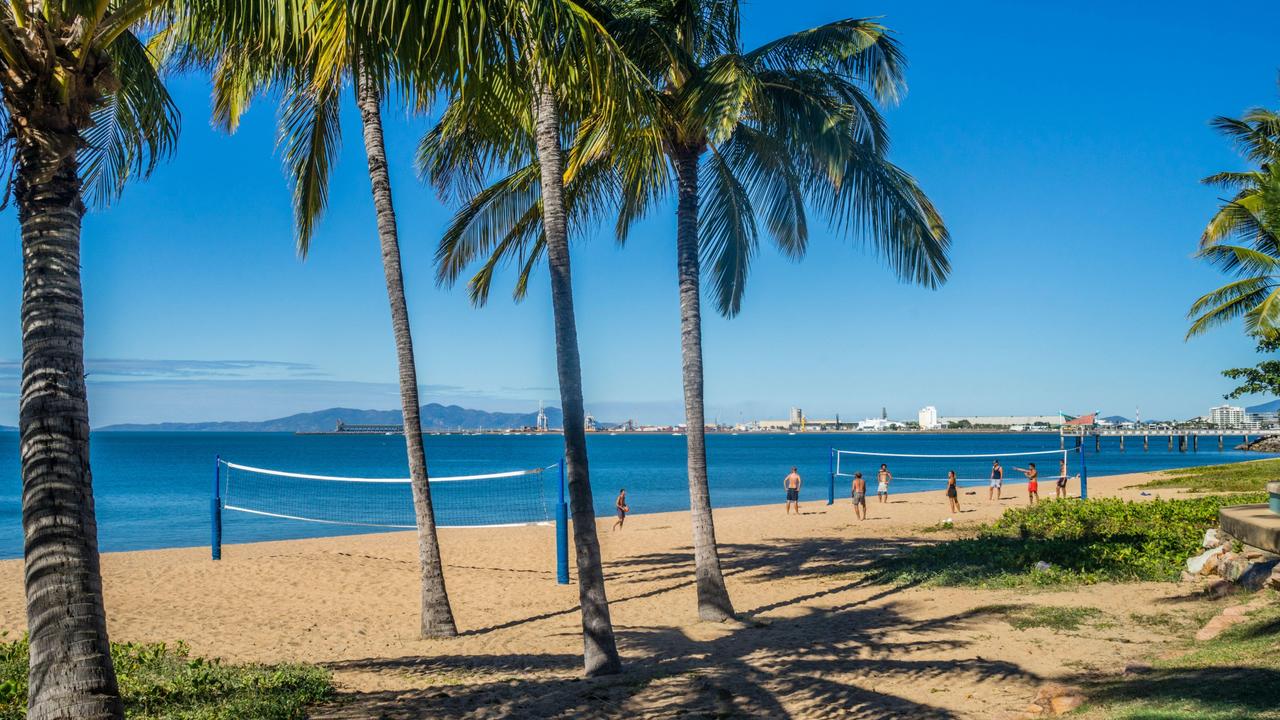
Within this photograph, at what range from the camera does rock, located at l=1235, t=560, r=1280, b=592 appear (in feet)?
28.4

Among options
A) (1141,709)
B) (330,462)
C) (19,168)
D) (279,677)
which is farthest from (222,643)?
(330,462)

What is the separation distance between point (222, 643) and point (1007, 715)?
7884 mm

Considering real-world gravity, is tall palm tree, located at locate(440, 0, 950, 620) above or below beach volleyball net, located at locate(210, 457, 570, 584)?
above

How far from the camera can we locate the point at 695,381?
428 inches

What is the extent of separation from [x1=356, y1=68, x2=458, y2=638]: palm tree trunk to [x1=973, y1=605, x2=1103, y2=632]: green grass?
5.89 m

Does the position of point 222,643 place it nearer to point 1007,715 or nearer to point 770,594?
point 770,594

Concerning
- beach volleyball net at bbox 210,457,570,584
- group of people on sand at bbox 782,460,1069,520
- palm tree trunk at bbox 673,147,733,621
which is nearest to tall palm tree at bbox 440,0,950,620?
palm tree trunk at bbox 673,147,733,621

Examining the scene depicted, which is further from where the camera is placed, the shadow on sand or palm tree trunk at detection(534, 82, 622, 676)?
palm tree trunk at detection(534, 82, 622, 676)

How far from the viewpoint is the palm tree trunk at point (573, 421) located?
25.7 feet

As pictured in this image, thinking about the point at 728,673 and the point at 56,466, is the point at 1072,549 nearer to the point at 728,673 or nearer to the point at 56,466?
the point at 728,673

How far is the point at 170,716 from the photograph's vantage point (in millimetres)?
5914

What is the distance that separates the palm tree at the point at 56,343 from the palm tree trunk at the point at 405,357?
4955mm

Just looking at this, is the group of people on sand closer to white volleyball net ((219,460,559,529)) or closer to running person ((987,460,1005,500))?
running person ((987,460,1005,500))

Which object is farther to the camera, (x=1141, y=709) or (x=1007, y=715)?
(x=1007, y=715)
